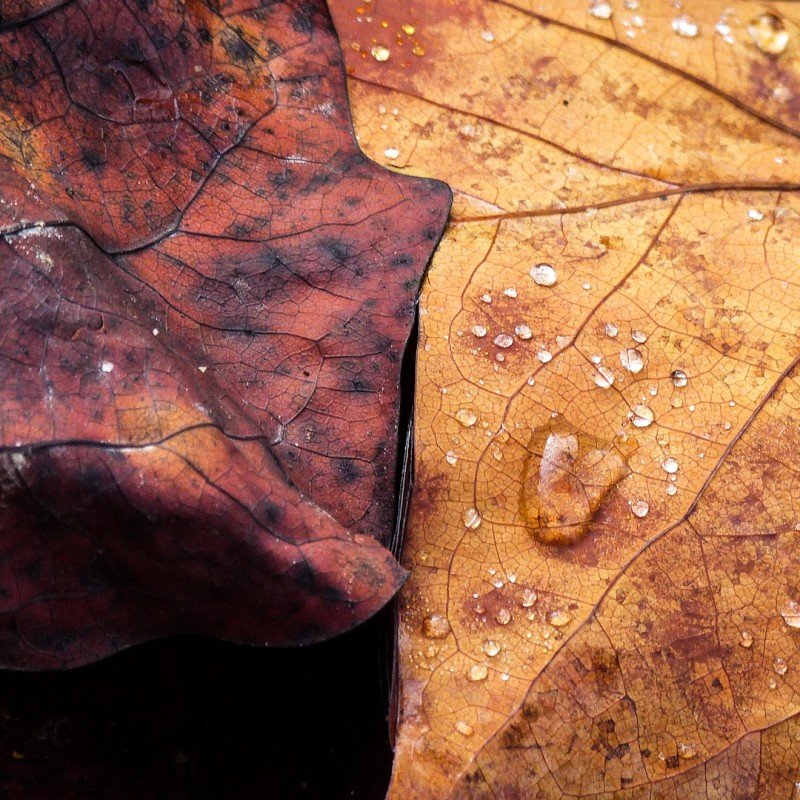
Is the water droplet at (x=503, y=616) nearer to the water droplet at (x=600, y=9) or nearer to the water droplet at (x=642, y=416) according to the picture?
the water droplet at (x=642, y=416)

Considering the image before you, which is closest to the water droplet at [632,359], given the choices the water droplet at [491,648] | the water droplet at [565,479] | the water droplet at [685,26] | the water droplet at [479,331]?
the water droplet at [565,479]

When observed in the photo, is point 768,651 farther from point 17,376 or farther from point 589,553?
point 17,376

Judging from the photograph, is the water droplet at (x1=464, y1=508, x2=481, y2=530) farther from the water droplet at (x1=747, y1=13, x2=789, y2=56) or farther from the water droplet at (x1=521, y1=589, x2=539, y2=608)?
the water droplet at (x1=747, y1=13, x2=789, y2=56)

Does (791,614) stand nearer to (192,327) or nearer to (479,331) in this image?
(479,331)

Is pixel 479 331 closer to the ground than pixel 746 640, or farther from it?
farther from it

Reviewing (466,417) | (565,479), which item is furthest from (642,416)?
(466,417)

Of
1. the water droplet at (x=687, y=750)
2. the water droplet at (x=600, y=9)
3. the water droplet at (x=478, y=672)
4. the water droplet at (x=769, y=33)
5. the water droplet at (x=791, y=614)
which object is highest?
the water droplet at (x=600, y=9)

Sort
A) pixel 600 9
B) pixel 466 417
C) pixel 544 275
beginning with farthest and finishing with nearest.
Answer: pixel 600 9 < pixel 544 275 < pixel 466 417

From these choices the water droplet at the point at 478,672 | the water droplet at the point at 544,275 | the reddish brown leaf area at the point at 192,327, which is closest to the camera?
the reddish brown leaf area at the point at 192,327

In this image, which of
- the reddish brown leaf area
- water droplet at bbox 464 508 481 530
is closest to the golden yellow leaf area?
water droplet at bbox 464 508 481 530
